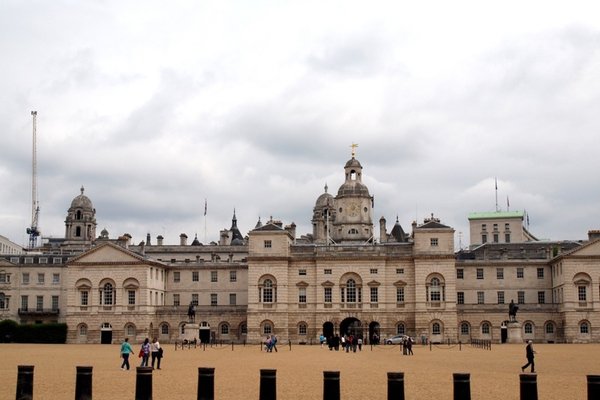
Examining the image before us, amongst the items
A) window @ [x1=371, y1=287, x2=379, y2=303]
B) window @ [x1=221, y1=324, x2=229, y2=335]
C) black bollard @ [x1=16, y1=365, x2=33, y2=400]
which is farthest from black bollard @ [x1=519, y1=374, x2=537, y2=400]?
window @ [x1=221, y1=324, x2=229, y2=335]

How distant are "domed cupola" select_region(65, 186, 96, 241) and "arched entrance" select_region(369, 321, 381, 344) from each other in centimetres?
5434

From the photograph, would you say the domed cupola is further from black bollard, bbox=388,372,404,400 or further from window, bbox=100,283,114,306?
black bollard, bbox=388,372,404,400

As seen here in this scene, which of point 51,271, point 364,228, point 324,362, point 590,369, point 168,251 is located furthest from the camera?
point 168,251

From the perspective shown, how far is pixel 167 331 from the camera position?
3661 inches

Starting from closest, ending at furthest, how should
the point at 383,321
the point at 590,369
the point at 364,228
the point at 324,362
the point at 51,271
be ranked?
the point at 590,369
the point at 324,362
the point at 383,321
the point at 51,271
the point at 364,228

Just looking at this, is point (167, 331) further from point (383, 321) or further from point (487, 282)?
point (487, 282)

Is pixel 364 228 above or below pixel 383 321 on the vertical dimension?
above

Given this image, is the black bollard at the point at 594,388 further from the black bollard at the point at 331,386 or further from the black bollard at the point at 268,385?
the black bollard at the point at 268,385

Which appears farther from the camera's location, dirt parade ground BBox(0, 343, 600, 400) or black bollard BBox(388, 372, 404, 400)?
dirt parade ground BBox(0, 343, 600, 400)

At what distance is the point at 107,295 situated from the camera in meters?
92.6

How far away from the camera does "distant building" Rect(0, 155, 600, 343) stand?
88.0 meters

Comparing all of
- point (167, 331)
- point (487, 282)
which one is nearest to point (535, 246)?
point (487, 282)

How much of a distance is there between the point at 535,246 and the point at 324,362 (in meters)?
63.5

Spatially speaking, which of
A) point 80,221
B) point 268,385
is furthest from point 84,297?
point 268,385
